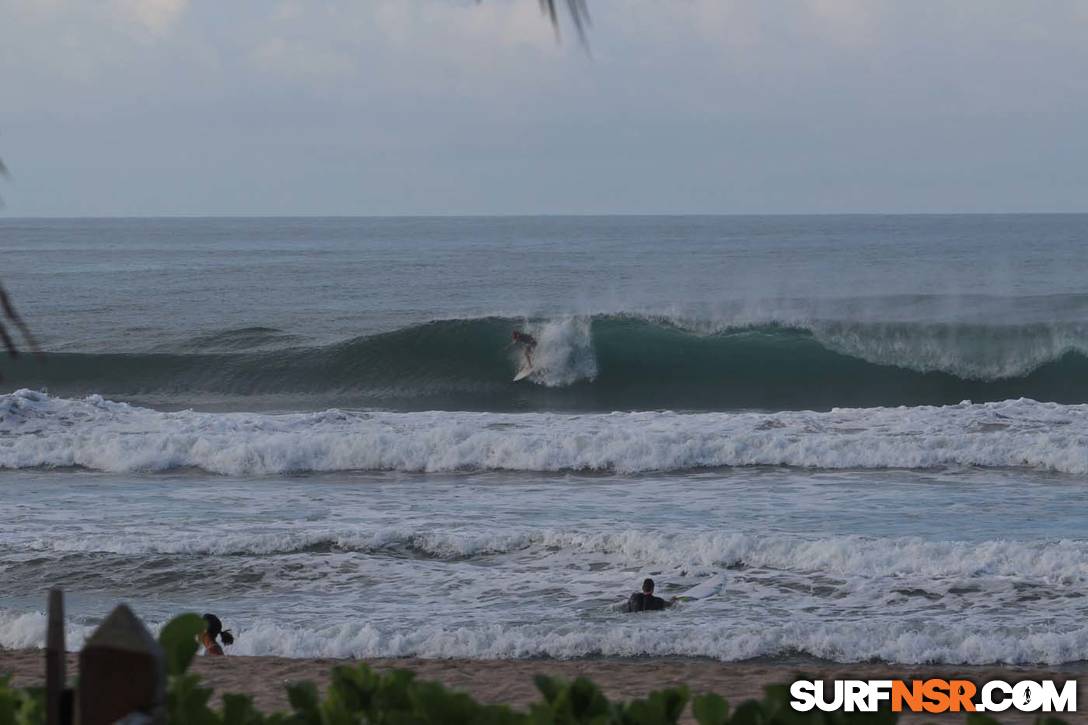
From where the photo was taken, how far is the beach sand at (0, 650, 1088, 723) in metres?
7.10

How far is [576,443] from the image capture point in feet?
51.5

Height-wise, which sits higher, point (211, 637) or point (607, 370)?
point (607, 370)

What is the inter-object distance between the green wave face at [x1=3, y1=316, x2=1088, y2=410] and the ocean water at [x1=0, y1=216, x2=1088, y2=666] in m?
0.10

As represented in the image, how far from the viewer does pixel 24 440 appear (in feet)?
54.2

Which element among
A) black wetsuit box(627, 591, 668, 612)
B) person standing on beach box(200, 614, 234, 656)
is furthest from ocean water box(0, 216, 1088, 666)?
person standing on beach box(200, 614, 234, 656)

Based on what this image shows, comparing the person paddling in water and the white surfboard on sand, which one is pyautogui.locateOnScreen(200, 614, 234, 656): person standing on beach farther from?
the person paddling in water

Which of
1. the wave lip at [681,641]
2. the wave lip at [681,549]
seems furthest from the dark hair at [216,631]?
the wave lip at [681,549]

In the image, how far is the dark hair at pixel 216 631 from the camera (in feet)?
26.5

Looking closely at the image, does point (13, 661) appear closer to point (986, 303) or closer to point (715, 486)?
point (715, 486)

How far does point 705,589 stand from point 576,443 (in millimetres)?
6258

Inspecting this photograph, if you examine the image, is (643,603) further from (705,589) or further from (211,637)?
(211,637)

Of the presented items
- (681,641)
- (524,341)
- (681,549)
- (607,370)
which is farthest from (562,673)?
(524,341)

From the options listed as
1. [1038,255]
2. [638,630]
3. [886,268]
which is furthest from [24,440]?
[1038,255]

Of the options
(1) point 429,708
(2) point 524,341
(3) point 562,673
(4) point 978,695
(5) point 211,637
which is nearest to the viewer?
(1) point 429,708
